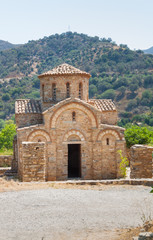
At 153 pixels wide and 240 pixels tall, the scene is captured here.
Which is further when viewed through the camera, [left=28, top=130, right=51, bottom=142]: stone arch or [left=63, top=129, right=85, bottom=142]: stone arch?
[left=63, top=129, right=85, bottom=142]: stone arch

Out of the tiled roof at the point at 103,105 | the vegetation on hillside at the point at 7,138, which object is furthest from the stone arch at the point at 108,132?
the vegetation on hillside at the point at 7,138

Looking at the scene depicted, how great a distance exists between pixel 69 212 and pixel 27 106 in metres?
10.5

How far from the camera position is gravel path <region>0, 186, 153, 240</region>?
6676 mm

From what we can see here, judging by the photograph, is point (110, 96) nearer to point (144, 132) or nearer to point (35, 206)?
point (144, 132)

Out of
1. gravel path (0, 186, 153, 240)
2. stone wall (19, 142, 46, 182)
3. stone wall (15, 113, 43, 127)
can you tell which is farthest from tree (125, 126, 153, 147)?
gravel path (0, 186, 153, 240)

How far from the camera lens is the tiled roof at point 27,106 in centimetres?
1725

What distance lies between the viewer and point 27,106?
17.6m

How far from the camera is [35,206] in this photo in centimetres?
844

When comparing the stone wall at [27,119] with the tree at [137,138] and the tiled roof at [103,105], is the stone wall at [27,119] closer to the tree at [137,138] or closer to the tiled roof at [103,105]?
the tiled roof at [103,105]

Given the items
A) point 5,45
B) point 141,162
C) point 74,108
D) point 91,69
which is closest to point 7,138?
point 74,108

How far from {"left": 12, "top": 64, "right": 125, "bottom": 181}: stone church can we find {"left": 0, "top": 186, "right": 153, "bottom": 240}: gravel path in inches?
245

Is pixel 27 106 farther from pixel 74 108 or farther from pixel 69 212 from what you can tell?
pixel 69 212

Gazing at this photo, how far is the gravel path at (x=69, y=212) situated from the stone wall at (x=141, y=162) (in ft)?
11.7

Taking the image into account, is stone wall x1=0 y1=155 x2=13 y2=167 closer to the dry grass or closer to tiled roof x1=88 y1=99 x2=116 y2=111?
tiled roof x1=88 y1=99 x2=116 y2=111
